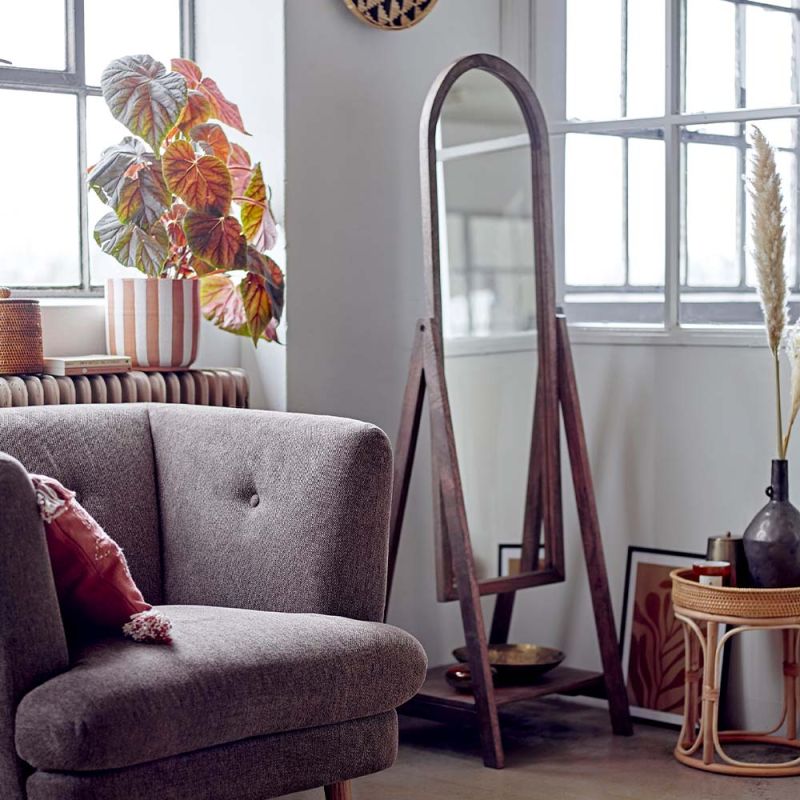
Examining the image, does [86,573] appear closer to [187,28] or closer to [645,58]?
[187,28]

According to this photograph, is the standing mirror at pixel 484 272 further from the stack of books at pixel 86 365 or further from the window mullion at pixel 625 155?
the stack of books at pixel 86 365

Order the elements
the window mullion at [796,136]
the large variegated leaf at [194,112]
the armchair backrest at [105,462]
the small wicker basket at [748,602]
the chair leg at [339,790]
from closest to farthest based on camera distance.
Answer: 1. the chair leg at [339,790]
2. the armchair backrest at [105,462]
3. the small wicker basket at [748,602]
4. the large variegated leaf at [194,112]
5. the window mullion at [796,136]

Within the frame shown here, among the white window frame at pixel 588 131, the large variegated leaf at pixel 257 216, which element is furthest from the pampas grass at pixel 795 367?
the large variegated leaf at pixel 257 216

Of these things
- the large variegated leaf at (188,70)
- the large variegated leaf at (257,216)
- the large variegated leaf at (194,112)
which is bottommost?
the large variegated leaf at (257,216)

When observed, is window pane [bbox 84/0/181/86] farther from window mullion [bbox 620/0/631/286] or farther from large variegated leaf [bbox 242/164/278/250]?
window mullion [bbox 620/0/631/286]

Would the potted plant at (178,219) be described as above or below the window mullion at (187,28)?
below

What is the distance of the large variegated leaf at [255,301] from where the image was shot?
3225 millimetres

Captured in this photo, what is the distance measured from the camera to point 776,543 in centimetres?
311

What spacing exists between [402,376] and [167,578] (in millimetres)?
1108

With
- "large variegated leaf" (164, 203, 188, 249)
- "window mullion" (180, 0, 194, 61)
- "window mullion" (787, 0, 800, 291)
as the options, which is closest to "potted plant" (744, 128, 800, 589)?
"window mullion" (787, 0, 800, 291)

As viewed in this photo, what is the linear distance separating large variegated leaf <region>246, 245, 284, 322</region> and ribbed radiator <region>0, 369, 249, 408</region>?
0.20 meters

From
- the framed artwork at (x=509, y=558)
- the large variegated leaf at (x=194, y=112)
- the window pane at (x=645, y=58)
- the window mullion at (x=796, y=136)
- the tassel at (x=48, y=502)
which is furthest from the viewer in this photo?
the framed artwork at (x=509, y=558)

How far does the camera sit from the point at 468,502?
3639 millimetres

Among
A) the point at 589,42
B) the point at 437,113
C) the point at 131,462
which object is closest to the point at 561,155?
the point at 589,42
